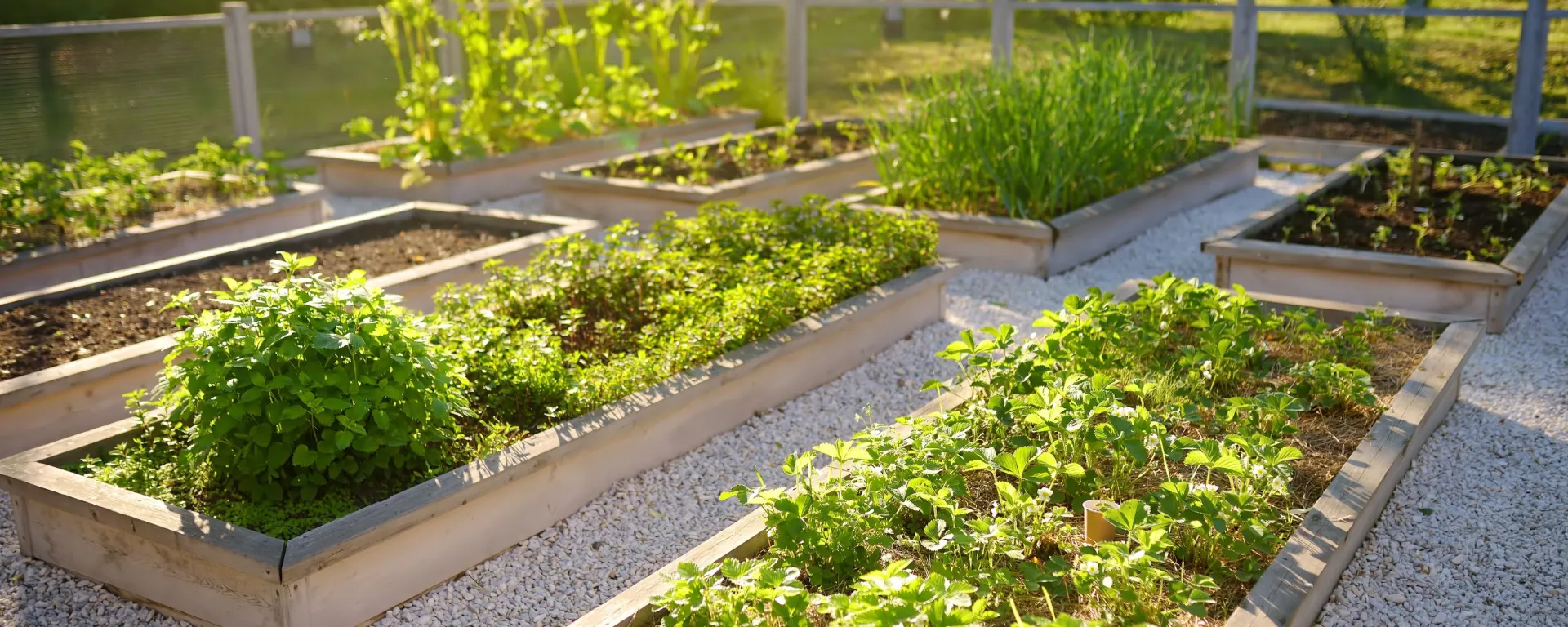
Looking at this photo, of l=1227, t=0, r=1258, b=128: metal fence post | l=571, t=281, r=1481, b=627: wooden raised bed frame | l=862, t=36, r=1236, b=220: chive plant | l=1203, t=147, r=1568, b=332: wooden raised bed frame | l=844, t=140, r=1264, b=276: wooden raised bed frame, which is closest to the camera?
l=571, t=281, r=1481, b=627: wooden raised bed frame

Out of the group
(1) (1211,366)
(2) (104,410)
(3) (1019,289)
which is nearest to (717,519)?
(1) (1211,366)

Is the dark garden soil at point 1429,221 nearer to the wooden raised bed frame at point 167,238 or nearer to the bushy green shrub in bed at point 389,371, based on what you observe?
the bushy green shrub in bed at point 389,371

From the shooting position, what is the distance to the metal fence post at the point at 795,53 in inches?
428

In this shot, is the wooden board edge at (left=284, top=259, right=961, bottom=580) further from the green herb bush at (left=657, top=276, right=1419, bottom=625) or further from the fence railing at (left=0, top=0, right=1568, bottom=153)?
the fence railing at (left=0, top=0, right=1568, bottom=153)

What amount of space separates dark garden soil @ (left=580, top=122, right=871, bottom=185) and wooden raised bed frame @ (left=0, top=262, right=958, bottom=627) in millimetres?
3509

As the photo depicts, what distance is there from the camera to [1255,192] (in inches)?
317

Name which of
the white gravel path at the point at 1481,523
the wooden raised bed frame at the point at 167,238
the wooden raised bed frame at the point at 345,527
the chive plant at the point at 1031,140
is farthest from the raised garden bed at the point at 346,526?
the chive plant at the point at 1031,140

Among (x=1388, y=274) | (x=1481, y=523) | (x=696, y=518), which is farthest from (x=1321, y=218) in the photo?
(x=696, y=518)

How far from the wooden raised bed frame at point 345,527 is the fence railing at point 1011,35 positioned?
4.38m

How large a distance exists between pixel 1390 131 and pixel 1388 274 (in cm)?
476

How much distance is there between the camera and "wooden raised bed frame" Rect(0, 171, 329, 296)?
5.62 m

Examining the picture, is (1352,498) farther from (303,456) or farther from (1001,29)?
(1001,29)

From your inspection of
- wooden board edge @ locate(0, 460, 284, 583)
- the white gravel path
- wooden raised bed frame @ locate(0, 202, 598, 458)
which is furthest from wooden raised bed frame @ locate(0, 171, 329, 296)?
the white gravel path

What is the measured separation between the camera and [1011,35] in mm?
10250
